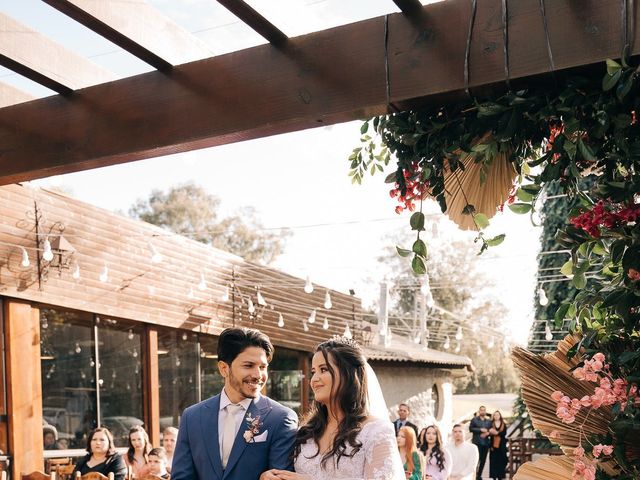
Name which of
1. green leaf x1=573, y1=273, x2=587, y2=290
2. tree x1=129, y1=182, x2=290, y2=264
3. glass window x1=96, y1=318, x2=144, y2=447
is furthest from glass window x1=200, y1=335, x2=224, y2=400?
tree x1=129, y1=182, x2=290, y2=264

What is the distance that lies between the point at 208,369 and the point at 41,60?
10.4 m

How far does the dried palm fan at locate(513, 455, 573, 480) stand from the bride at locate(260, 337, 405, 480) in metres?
0.56

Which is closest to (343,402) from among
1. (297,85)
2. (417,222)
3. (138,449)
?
(417,222)

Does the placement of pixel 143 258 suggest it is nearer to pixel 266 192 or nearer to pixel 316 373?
pixel 316 373

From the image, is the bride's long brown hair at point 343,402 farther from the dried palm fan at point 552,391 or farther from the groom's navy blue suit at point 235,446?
the dried palm fan at point 552,391

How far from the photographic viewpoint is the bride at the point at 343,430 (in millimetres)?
3316

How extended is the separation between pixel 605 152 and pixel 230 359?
5.46ft

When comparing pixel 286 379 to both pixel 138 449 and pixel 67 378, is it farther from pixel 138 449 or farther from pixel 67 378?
pixel 138 449

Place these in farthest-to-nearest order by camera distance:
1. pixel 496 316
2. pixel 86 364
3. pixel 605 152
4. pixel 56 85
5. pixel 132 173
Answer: pixel 496 316 → pixel 132 173 → pixel 86 364 → pixel 56 85 → pixel 605 152

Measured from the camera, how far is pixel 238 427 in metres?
3.48

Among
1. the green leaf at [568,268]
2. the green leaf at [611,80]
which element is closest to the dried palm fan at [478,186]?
the green leaf at [568,268]

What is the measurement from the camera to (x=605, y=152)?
A: 2.78 m

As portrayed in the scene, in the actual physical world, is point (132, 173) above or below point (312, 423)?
above

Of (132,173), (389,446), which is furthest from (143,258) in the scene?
(132,173)
